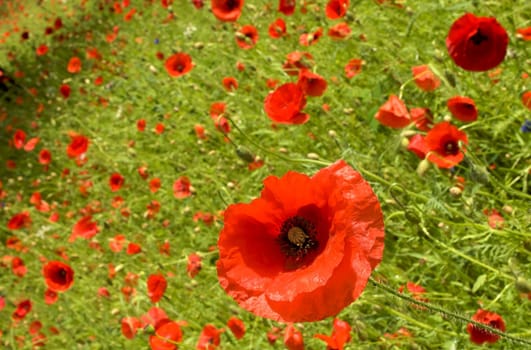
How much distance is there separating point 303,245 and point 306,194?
170 mm

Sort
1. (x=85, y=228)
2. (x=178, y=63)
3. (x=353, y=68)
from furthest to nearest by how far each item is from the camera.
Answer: (x=178, y=63) → (x=85, y=228) → (x=353, y=68)

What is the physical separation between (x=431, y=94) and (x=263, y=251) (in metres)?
1.66

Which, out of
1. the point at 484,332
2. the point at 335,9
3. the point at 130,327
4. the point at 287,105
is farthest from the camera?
the point at 335,9

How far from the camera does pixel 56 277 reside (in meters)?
2.54

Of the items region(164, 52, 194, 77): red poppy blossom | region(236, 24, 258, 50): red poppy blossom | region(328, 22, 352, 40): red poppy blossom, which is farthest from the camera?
region(164, 52, 194, 77): red poppy blossom

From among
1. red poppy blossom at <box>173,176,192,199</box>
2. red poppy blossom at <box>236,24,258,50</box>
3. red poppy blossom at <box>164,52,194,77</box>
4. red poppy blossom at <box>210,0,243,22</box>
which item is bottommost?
red poppy blossom at <box>173,176,192,199</box>

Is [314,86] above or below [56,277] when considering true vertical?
above

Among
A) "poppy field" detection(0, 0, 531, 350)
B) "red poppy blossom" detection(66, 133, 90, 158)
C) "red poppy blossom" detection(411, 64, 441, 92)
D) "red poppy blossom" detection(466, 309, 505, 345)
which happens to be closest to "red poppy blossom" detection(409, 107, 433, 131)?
"poppy field" detection(0, 0, 531, 350)

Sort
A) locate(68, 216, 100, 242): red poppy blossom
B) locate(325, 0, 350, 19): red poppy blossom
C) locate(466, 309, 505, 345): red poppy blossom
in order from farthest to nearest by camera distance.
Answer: locate(68, 216, 100, 242): red poppy blossom
locate(325, 0, 350, 19): red poppy blossom
locate(466, 309, 505, 345): red poppy blossom

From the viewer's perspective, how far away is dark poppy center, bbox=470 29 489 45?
1475 millimetres

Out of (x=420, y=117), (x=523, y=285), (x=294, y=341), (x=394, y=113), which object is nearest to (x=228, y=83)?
(x=420, y=117)

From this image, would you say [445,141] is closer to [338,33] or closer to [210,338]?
[338,33]

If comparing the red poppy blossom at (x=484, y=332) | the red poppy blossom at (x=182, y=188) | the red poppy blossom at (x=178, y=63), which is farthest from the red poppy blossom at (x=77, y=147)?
the red poppy blossom at (x=484, y=332)

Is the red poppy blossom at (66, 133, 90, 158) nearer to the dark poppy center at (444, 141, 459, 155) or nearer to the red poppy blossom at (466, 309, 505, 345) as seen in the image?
the dark poppy center at (444, 141, 459, 155)
